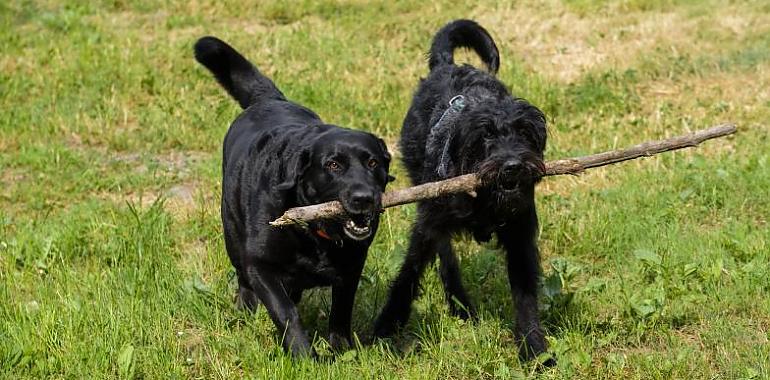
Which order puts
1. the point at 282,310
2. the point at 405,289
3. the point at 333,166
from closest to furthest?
the point at 333,166 < the point at 282,310 < the point at 405,289

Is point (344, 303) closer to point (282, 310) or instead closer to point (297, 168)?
point (282, 310)

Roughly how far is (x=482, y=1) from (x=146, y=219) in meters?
8.10

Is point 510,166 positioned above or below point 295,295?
above

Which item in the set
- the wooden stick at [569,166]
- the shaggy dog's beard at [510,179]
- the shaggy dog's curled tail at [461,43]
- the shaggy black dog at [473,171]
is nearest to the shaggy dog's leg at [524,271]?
the shaggy black dog at [473,171]

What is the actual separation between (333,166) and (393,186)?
352 cm

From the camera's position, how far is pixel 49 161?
9.59 metres

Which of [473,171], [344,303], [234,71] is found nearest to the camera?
[473,171]

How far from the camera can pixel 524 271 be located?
5.91 m

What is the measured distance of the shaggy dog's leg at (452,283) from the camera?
6.51 meters

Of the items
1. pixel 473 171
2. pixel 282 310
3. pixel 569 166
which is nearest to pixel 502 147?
pixel 473 171

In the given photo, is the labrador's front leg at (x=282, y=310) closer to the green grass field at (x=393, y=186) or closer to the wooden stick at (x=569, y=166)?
the green grass field at (x=393, y=186)

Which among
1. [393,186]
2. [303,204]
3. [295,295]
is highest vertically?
[303,204]

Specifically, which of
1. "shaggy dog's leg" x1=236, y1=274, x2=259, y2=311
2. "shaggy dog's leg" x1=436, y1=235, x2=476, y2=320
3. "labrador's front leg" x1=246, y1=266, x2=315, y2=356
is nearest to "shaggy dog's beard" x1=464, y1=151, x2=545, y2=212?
"shaggy dog's leg" x1=436, y1=235, x2=476, y2=320

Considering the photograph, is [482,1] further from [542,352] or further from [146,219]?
[542,352]
